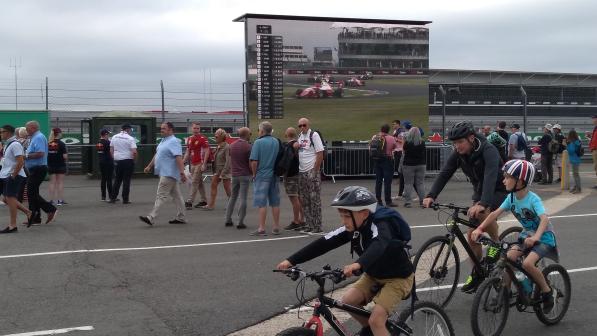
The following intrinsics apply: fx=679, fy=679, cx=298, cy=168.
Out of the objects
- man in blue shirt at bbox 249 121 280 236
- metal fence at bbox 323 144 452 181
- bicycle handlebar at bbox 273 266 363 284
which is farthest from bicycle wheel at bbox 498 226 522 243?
metal fence at bbox 323 144 452 181

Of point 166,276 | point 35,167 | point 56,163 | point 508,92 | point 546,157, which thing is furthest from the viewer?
point 508,92

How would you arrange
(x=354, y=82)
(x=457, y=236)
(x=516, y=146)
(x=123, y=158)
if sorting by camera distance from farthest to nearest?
(x=354, y=82) < (x=516, y=146) < (x=123, y=158) < (x=457, y=236)

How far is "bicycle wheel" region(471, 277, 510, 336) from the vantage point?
5344 mm

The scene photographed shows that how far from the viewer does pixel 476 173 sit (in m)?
6.82

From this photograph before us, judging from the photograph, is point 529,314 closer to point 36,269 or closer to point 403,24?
point 36,269

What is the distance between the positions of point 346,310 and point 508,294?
1.96 m

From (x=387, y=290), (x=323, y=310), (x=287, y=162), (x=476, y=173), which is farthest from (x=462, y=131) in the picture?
(x=287, y=162)

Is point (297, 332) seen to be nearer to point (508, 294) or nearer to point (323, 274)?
point (323, 274)

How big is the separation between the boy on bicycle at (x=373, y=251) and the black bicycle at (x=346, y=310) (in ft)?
0.35

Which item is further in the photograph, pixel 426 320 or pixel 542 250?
pixel 542 250

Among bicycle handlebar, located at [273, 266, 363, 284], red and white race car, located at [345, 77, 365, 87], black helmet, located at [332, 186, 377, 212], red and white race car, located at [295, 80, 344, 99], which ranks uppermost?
red and white race car, located at [345, 77, 365, 87]

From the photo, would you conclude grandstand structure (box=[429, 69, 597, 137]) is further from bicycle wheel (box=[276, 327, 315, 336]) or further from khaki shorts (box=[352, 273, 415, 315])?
bicycle wheel (box=[276, 327, 315, 336])

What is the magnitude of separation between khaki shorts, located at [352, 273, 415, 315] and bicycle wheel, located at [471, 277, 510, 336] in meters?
1.10

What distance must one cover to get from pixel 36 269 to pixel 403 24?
16.2 m
